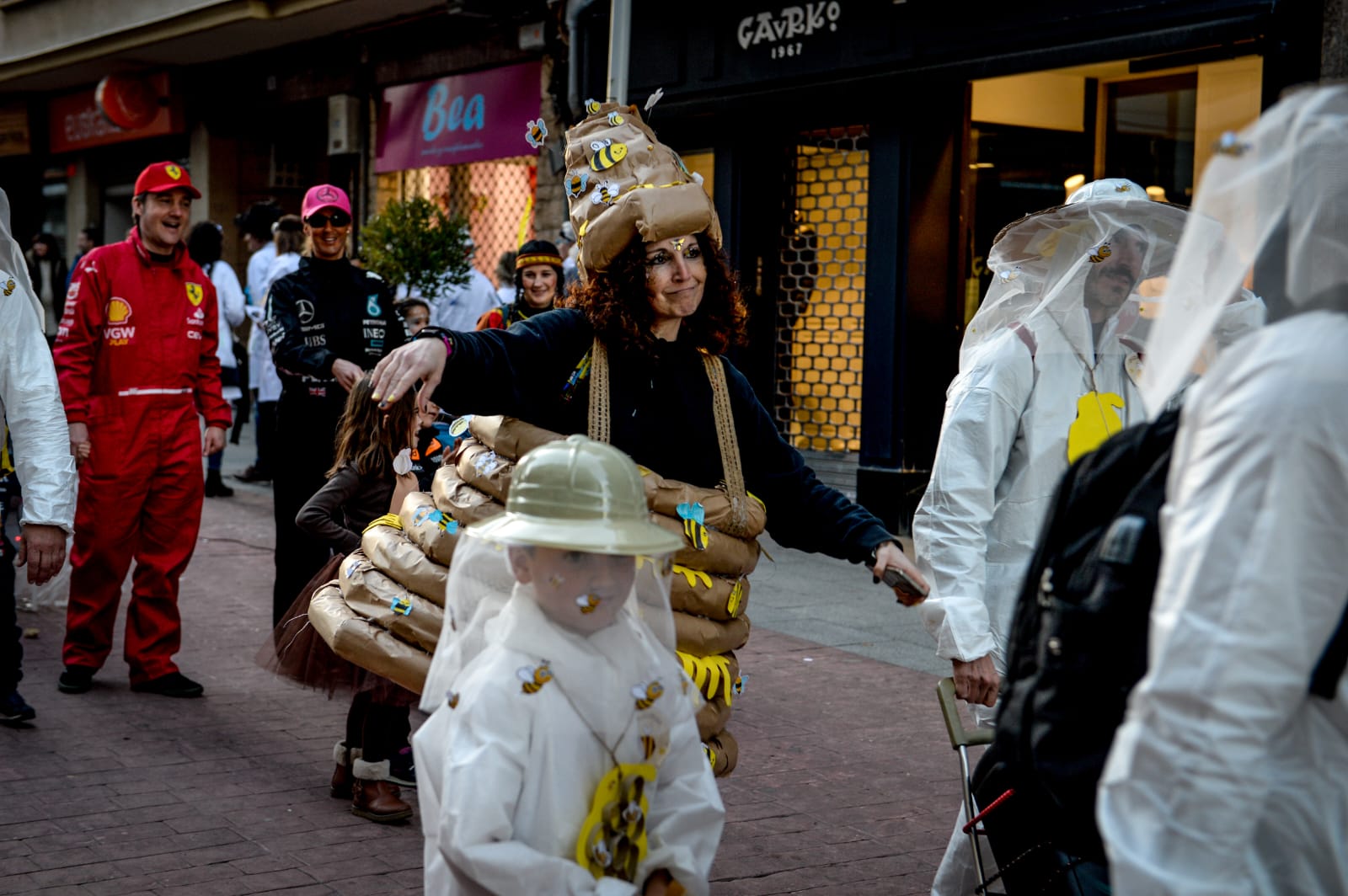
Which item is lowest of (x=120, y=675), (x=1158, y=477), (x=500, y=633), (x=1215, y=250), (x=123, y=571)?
(x=120, y=675)

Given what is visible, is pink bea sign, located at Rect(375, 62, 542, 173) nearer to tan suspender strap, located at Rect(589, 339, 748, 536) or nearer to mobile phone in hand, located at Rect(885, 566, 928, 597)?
tan suspender strap, located at Rect(589, 339, 748, 536)

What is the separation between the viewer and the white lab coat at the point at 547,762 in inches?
94.0

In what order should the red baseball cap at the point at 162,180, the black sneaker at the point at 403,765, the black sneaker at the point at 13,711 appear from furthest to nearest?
the red baseball cap at the point at 162,180 → the black sneaker at the point at 13,711 → the black sneaker at the point at 403,765

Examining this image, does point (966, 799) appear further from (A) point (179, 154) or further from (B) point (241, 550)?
(A) point (179, 154)

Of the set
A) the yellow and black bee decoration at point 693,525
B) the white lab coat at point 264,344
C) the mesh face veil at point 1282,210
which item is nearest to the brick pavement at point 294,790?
the yellow and black bee decoration at point 693,525

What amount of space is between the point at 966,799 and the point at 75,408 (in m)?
4.52

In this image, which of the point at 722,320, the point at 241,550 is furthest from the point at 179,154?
the point at 722,320

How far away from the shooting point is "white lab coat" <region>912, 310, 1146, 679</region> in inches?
147

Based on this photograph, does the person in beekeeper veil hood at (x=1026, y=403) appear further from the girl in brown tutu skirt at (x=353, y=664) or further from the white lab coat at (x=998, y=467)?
the girl in brown tutu skirt at (x=353, y=664)

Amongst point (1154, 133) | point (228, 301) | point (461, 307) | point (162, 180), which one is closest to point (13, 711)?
point (162, 180)

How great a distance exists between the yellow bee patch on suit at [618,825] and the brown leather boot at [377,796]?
246cm

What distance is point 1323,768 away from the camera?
1.84m

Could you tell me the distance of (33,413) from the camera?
17.1 feet

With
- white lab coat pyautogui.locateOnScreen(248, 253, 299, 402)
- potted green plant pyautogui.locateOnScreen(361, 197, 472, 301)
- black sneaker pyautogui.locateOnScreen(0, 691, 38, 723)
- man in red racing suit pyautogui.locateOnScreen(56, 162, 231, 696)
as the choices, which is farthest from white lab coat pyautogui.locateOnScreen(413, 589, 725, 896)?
white lab coat pyautogui.locateOnScreen(248, 253, 299, 402)
